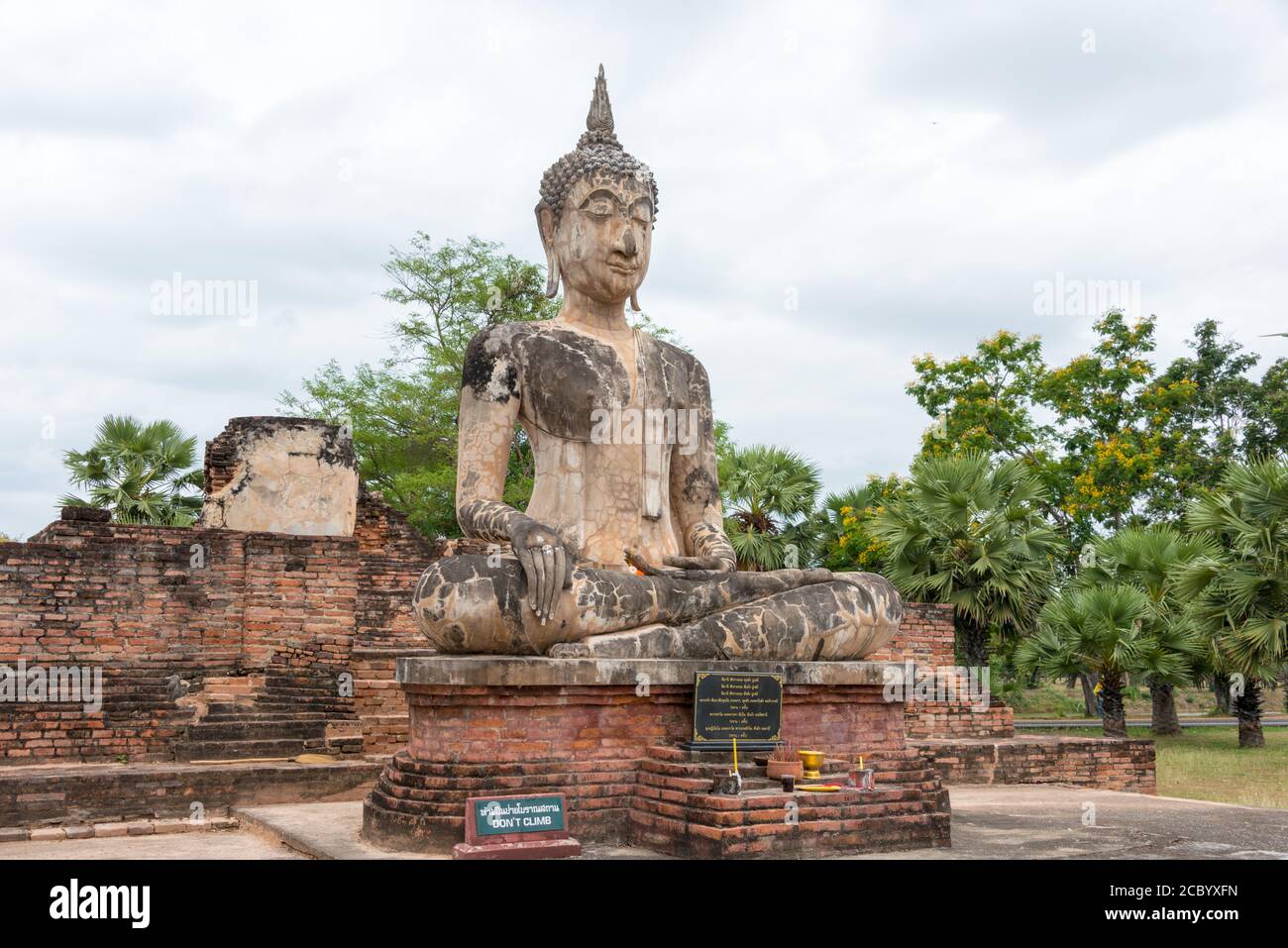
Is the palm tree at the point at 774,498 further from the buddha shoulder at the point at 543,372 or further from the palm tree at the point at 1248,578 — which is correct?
the buddha shoulder at the point at 543,372

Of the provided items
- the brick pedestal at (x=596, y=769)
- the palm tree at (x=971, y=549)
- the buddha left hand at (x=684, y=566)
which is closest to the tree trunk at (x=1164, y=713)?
the palm tree at (x=971, y=549)

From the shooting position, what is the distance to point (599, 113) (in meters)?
7.45

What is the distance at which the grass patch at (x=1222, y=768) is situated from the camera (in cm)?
1303

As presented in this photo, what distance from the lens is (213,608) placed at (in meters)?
11.9

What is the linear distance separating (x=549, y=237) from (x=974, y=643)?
12187 millimetres

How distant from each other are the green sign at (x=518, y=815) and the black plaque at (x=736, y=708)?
0.85 meters

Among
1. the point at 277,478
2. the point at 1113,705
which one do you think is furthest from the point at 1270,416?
the point at 277,478

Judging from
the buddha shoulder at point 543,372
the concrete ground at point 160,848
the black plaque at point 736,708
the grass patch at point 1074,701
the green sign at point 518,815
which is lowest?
the grass patch at point 1074,701

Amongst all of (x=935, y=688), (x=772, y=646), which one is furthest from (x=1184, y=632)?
(x=772, y=646)

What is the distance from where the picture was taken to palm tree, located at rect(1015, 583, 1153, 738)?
1616 centimetres

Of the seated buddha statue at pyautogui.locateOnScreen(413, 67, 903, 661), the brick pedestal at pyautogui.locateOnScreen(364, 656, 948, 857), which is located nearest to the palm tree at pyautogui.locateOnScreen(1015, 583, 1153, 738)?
the seated buddha statue at pyautogui.locateOnScreen(413, 67, 903, 661)

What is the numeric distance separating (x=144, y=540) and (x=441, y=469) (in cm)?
1184

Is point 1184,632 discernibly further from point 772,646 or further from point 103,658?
point 103,658

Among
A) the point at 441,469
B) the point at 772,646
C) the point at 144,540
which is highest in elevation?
Result: the point at 441,469
